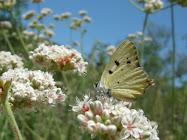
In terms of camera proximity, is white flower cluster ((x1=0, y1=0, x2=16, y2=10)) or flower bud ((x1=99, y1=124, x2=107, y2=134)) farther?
white flower cluster ((x1=0, y1=0, x2=16, y2=10))

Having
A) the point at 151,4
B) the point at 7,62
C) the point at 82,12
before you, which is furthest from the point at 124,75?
the point at 82,12

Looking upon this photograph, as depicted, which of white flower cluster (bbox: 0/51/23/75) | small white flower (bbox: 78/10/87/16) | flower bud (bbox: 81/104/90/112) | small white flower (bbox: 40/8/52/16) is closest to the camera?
flower bud (bbox: 81/104/90/112)

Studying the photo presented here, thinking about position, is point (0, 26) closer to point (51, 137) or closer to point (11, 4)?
point (11, 4)

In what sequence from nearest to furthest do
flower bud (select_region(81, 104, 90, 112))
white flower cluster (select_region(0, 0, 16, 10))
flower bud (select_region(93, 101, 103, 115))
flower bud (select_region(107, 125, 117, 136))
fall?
flower bud (select_region(107, 125, 117, 136)) < flower bud (select_region(93, 101, 103, 115)) < flower bud (select_region(81, 104, 90, 112)) < white flower cluster (select_region(0, 0, 16, 10))

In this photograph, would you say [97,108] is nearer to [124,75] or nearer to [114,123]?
[114,123]

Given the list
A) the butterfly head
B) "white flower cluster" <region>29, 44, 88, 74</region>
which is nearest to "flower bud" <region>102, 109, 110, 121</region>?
the butterfly head

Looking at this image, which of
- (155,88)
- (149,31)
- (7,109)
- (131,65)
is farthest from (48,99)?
(149,31)

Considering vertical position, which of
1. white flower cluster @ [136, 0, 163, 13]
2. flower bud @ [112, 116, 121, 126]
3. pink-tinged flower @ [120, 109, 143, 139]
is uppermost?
white flower cluster @ [136, 0, 163, 13]

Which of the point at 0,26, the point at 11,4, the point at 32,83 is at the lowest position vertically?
the point at 32,83

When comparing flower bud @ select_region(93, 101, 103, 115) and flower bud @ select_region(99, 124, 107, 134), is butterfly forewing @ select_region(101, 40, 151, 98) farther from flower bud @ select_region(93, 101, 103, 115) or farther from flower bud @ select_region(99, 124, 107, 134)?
flower bud @ select_region(99, 124, 107, 134)
